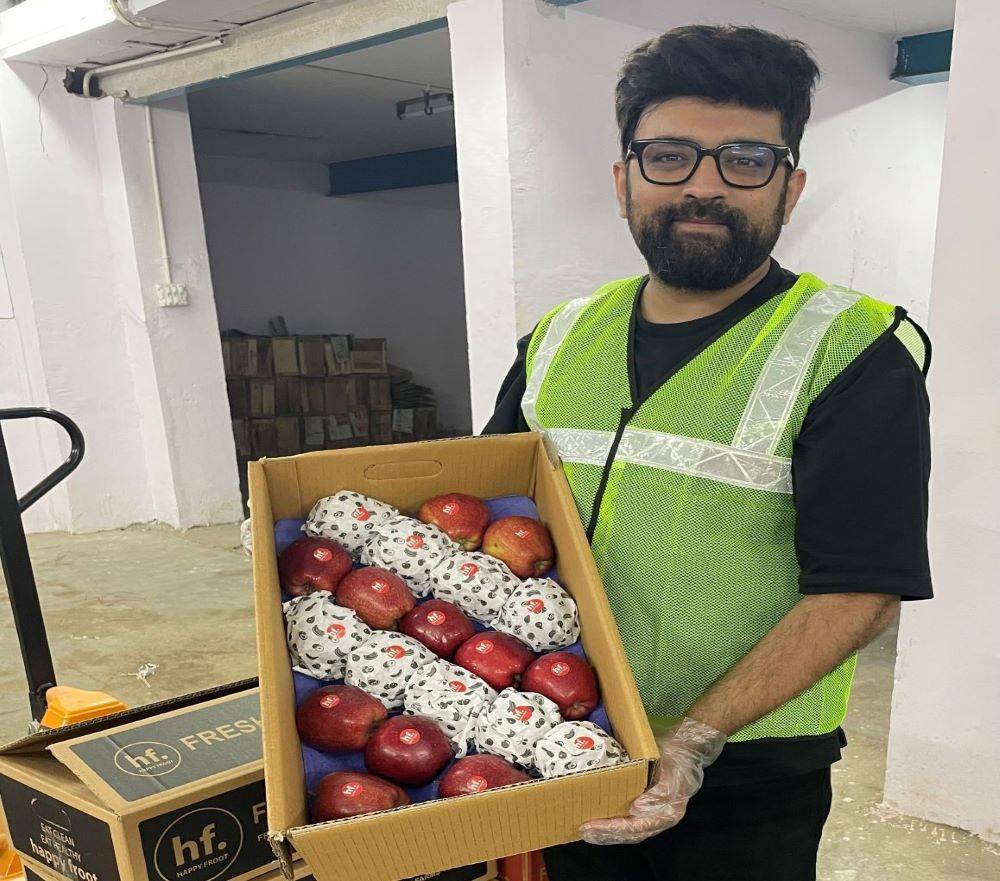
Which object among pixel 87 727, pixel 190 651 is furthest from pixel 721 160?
pixel 190 651

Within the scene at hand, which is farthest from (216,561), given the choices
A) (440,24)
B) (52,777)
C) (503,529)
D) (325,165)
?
(325,165)

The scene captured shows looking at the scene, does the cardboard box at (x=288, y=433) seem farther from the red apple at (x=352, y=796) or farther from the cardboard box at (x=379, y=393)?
the red apple at (x=352, y=796)

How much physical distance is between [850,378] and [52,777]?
120cm

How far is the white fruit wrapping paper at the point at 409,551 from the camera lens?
3.76 ft

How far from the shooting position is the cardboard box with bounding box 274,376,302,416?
7379mm

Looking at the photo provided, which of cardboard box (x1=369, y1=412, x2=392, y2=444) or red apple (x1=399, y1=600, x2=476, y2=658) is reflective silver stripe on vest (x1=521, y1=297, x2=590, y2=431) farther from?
cardboard box (x1=369, y1=412, x2=392, y2=444)

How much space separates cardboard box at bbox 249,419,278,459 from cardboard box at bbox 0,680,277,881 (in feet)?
20.0

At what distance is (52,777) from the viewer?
1.27 m

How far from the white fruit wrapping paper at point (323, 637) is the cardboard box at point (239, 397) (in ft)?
21.1

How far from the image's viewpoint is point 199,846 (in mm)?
1230

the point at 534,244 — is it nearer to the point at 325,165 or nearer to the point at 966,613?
the point at 966,613

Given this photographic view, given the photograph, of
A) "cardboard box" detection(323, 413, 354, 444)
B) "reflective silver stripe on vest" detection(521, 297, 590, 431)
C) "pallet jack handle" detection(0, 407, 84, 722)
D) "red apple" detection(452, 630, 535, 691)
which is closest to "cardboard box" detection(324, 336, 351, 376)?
"cardboard box" detection(323, 413, 354, 444)

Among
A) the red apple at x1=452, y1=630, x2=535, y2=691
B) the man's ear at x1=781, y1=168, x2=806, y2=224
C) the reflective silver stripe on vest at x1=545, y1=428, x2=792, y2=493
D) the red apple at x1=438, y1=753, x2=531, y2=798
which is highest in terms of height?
the man's ear at x1=781, y1=168, x2=806, y2=224

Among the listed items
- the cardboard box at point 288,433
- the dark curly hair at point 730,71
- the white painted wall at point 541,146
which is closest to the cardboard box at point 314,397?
the cardboard box at point 288,433
